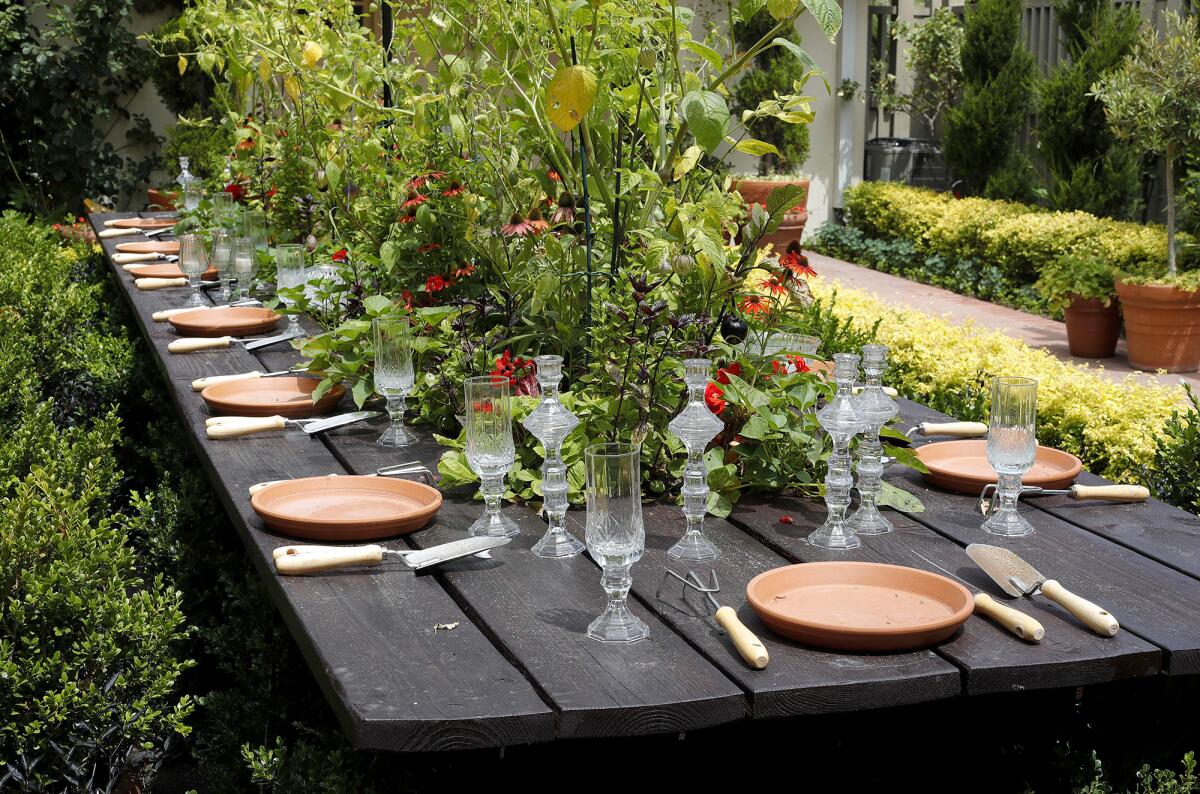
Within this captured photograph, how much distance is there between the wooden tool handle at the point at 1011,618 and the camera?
6.11ft

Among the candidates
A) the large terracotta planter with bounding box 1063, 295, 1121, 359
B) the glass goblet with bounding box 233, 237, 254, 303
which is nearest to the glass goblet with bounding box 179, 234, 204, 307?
the glass goblet with bounding box 233, 237, 254, 303

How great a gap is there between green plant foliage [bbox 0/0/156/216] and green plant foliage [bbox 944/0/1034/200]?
6.88m

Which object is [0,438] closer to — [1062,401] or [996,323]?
[1062,401]

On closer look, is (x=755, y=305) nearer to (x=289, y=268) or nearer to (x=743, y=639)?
(x=743, y=639)

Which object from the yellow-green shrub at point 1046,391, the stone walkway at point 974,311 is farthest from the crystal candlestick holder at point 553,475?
the stone walkway at point 974,311

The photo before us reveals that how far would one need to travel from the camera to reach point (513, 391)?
2854 mm

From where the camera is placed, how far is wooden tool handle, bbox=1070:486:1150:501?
2.55m

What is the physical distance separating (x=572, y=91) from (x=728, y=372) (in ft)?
2.10

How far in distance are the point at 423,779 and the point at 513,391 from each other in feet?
2.87

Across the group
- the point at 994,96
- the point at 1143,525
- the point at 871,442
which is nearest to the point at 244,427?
the point at 871,442

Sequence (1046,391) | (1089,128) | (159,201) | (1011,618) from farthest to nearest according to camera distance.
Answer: (1089,128) < (159,201) < (1046,391) < (1011,618)

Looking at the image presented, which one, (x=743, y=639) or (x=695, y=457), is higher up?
(x=695, y=457)

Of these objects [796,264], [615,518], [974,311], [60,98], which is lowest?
[974,311]

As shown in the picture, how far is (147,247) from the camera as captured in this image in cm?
604
